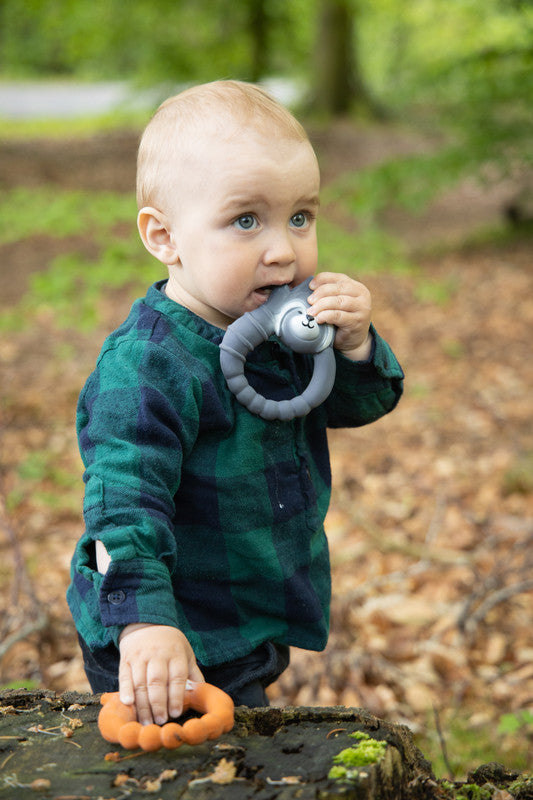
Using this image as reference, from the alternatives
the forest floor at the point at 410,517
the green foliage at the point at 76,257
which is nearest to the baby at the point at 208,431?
the forest floor at the point at 410,517

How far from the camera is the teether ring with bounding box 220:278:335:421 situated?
5.48 feet

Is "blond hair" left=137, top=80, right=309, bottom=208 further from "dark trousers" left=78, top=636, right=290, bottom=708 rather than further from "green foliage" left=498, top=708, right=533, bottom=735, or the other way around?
"green foliage" left=498, top=708, right=533, bottom=735

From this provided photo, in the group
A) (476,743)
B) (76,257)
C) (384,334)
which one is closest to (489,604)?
(476,743)

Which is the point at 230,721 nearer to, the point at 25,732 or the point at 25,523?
the point at 25,732

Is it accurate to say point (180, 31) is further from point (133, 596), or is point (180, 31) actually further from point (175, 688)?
point (175, 688)

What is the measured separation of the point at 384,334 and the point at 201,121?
5.83m

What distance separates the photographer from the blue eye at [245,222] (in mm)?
1671

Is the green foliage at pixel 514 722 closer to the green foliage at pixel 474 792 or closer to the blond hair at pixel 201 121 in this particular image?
the green foliage at pixel 474 792

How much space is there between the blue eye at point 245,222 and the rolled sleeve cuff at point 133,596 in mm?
722

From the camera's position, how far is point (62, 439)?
5.59 metres

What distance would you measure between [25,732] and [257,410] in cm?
78

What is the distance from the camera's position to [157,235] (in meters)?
1.78

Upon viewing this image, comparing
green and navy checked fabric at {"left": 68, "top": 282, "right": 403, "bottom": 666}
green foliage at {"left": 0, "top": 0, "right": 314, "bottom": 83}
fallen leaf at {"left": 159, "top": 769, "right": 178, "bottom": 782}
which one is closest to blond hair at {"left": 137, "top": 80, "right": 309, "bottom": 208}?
green and navy checked fabric at {"left": 68, "top": 282, "right": 403, "bottom": 666}

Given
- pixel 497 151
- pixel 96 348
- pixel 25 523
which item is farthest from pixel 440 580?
pixel 497 151
